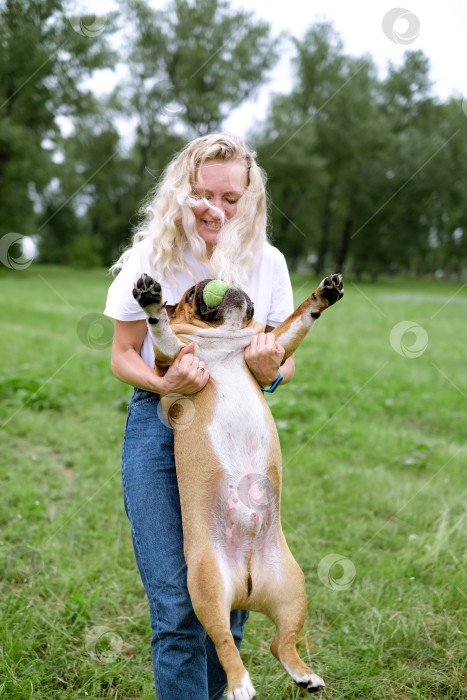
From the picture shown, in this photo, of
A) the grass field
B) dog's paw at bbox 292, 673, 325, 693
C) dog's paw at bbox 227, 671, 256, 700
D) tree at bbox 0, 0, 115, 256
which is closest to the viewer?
dog's paw at bbox 227, 671, 256, 700

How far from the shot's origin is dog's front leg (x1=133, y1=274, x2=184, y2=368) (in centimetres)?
208

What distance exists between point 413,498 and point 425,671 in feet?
7.45

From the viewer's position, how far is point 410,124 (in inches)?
1524

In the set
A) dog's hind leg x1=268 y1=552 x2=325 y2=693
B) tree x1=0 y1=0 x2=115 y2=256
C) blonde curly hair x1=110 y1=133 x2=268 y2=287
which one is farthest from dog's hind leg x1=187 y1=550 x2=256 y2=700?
tree x1=0 y1=0 x2=115 y2=256

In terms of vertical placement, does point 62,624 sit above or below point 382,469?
below

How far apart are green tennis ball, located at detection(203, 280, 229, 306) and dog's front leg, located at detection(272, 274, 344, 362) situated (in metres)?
0.30

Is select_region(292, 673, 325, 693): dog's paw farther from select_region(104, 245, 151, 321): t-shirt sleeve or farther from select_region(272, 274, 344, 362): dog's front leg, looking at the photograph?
select_region(104, 245, 151, 321): t-shirt sleeve

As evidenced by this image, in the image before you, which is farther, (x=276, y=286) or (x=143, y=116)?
(x=143, y=116)

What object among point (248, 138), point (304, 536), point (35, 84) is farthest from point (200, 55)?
point (304, 536)

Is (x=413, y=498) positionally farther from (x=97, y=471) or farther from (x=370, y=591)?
(x=97, y=471)

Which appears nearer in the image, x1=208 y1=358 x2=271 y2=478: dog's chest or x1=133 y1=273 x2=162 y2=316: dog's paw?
x1=133 y1=273 x2=162 y2=316: dog's paw

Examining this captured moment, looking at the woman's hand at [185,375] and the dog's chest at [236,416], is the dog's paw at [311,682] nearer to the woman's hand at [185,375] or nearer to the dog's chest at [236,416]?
the dog's chest at [236,416]

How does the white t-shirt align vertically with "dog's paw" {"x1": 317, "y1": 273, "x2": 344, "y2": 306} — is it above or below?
below

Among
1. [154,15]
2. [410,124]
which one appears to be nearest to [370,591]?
[154,15]
